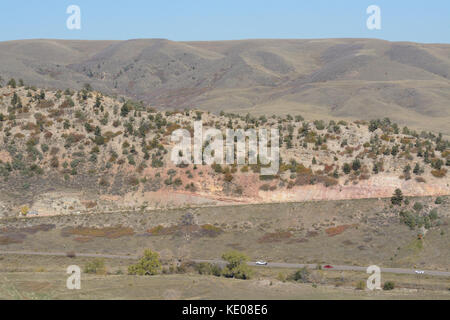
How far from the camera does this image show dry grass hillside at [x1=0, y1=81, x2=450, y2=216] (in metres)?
58.1

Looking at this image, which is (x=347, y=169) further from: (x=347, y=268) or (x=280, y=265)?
(x=280, y=265)

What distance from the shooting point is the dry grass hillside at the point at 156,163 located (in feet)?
191

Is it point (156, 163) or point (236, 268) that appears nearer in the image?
point (236, 268)

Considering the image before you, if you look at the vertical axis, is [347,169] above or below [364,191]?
above

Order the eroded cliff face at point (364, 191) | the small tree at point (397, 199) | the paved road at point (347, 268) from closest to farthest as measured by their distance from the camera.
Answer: the paved road at point (347, 268) < the small tree at point (397, 199) < the eroded cliff face at point (364, 191)

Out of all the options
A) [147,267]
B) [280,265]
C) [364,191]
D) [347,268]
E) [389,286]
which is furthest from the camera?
[364,191]

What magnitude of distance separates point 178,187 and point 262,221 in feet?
39.6

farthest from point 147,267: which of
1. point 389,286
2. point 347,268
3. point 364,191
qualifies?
point 364,191

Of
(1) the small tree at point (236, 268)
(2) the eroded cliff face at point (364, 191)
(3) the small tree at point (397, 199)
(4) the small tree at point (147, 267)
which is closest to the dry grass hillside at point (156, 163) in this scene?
(2) the eroded cliff face at point (364, 191)

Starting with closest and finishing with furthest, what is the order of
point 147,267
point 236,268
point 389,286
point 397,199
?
point 389,286 < point 236,268 < point 147,267 < point 397,199

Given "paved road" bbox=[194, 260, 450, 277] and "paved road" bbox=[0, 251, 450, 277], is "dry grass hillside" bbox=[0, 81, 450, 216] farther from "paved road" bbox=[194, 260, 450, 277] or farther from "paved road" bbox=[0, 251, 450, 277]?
"paved road" bbox=[194, 260, 450, 277]

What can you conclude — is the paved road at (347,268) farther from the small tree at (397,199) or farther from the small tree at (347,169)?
the small tree at (347,169)

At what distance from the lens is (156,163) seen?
6325 centimetres

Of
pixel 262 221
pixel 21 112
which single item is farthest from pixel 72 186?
pixel 262 221
